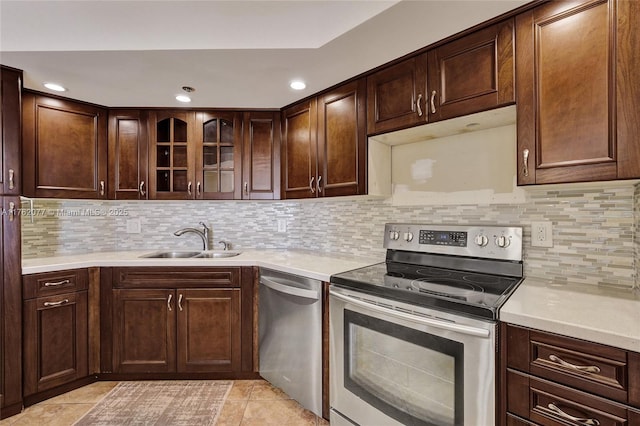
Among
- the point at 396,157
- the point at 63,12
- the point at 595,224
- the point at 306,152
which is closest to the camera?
the point at 595,224

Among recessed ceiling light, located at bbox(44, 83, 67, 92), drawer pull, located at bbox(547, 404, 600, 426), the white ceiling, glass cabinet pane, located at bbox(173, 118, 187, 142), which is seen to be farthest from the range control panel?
recessed ceiling light, located at bbox(44, 83, 67, 92)

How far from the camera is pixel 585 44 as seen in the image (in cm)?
111

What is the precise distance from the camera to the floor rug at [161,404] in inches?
67.2

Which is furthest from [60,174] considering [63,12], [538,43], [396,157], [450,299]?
[538,43]

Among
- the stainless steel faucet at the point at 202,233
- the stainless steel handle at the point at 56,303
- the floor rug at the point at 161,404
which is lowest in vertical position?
the floor rug at the point at 161,404

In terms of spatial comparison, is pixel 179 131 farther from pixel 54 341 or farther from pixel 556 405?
pixel 556 405

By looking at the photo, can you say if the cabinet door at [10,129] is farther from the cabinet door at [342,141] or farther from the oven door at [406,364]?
the oven door at [406,364]

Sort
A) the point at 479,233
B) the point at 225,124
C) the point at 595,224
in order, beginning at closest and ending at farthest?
the point at 595,224 < the point at 479,233 < the point at 225,124

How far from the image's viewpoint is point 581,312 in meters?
0.99

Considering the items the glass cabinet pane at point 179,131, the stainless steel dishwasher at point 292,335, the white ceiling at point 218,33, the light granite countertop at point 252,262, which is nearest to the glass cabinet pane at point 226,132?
the glass cabinet pane at point 179,131

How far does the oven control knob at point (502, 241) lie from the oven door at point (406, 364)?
2.01 ft

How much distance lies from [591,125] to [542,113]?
0.17 metres

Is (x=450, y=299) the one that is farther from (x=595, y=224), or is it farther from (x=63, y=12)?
(x=63, y=12)

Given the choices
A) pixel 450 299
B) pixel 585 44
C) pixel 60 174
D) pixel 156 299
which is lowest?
pixel 156 299
